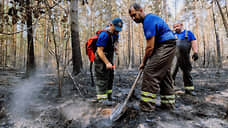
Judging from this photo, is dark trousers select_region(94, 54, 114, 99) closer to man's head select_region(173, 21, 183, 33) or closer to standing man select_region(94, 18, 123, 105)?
standing man select_region(94, 18, 123, 105)

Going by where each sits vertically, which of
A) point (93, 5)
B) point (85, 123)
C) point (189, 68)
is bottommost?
point (85, 123)

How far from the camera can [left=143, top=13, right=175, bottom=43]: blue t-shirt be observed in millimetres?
2054

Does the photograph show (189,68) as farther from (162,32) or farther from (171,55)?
(162,32)

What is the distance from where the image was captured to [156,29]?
2098 mm

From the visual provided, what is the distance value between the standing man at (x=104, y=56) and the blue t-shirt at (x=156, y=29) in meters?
0.64

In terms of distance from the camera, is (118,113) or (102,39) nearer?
(118,113)

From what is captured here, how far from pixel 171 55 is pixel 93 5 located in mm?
18481

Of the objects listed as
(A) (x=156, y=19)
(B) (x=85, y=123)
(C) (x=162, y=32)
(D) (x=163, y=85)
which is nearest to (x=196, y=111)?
(D) (x=163, y=85)

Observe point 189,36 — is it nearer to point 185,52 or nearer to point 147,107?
point 185,52

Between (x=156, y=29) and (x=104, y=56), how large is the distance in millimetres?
1013

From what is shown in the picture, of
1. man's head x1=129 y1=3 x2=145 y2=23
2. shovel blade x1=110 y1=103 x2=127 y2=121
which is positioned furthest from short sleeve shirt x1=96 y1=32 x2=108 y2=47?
shovel blade x1=110 y1=103 x2=127 y2=121

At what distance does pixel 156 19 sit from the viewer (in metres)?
2.12

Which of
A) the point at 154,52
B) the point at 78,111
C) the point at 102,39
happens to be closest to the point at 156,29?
the point at 154,52

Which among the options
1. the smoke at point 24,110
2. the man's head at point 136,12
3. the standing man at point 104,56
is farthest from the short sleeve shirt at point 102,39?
the smoke at point 24,110
